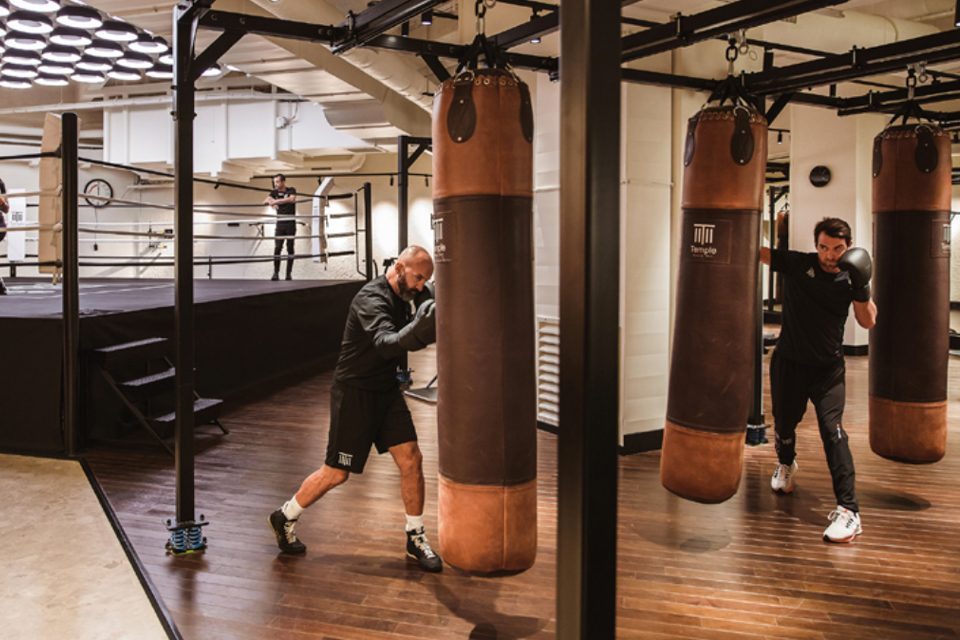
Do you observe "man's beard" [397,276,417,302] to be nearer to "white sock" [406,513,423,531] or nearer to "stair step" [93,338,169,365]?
A: "white sock" [406,513,423,531]

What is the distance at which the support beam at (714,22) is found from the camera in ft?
8.69

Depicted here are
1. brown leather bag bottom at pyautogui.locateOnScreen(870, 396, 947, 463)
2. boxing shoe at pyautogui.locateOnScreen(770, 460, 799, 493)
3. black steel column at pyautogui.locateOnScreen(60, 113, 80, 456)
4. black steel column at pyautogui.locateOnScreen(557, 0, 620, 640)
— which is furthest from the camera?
black steel column at pyautogui.locateOnScreen(60, 113, 80, 456)

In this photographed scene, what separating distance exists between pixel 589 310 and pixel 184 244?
244cm

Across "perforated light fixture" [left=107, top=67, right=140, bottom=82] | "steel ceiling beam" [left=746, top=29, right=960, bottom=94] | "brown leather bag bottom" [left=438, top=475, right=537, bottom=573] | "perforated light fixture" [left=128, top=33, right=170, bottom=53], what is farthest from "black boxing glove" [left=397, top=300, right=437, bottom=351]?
"perforated light fixture" [left=107, top=67, right=140, bottom=82]

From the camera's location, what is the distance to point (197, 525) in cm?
339

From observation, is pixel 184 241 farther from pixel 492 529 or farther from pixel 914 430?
pixel 914 430

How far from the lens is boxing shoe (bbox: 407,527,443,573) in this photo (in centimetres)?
314

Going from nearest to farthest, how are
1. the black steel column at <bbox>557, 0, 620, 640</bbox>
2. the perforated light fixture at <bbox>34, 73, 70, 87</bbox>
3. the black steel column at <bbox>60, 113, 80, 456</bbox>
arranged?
the black steel column at <bbox>557, 0, 620, 640</bbox>, the black steel column at <bbox>60, 113, 80, 456</bbox>, the perforated light fixture at <bbox>34, 73, 70, 87</bbox>

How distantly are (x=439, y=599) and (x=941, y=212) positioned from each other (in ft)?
8.50

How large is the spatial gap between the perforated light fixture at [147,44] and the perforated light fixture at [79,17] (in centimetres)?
76

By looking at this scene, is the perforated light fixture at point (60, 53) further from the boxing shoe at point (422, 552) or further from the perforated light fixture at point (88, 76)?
the boxing shoe at point (422, 552)

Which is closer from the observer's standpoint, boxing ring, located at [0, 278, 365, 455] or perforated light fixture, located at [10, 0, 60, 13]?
boxing ring, located at [0, 278, 365, 455]

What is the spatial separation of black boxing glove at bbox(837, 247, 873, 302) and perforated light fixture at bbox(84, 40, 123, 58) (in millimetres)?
7780

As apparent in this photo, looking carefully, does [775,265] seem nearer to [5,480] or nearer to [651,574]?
[651,574]
